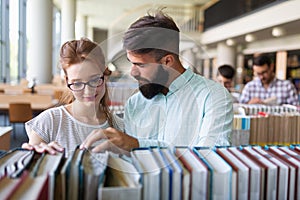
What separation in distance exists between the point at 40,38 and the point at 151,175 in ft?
33.3

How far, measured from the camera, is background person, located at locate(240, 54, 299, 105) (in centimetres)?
421

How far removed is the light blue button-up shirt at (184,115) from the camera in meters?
1.20

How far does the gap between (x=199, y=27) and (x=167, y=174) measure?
14.7 m

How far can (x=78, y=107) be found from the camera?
145 cm

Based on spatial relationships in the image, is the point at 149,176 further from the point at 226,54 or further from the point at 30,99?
the point at 226,54

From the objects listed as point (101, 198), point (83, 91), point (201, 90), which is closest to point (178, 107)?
point (201, 90)

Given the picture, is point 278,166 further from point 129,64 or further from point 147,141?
point 129,64

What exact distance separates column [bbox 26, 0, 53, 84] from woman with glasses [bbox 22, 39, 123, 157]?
9.20m

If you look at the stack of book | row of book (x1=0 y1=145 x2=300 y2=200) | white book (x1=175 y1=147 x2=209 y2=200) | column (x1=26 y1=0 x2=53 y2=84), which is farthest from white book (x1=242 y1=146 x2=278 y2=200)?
column (x1=26 y1=0 x2=53 y2=84)

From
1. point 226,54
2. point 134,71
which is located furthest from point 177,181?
point 226,54

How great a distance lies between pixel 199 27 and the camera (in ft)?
49.1

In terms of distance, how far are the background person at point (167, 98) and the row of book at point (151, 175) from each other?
0.20m

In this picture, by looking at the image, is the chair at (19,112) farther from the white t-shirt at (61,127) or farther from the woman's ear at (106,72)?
the woman's ear at (106,72)

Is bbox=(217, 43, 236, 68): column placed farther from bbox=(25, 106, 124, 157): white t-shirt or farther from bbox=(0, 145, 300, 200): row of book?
bbox=(0, 145, 300, 200): row of book
